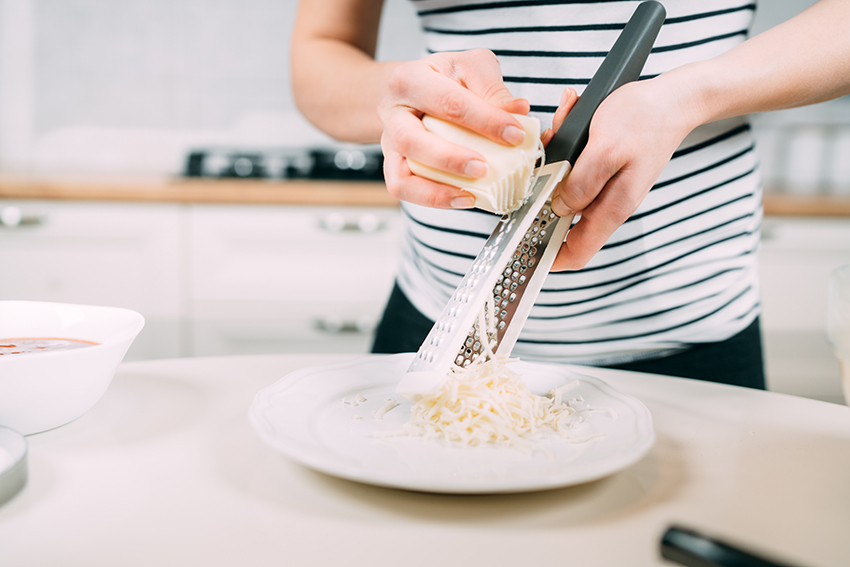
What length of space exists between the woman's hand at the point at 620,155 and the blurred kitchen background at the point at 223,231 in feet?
3.94

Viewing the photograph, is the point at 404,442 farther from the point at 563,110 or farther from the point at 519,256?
the point at 563,110

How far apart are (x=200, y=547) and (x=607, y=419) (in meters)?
0.30

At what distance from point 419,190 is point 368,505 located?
10.0 inches

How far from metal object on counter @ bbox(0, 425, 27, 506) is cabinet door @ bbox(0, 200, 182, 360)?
1.37 m

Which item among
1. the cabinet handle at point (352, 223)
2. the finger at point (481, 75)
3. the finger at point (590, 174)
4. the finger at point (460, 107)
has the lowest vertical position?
the cabinet handle at point (352, 223)

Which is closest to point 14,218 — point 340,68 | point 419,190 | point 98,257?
point 98,257

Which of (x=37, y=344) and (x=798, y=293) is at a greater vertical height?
(x=37, y=344)

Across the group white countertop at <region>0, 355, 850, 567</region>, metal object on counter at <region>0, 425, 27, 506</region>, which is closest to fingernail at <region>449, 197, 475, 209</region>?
white countertop at <region>0, 355, 850, 567</region>

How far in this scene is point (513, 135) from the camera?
0.46 metres

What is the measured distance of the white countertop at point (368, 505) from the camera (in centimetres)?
34

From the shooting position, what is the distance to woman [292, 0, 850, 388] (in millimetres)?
632

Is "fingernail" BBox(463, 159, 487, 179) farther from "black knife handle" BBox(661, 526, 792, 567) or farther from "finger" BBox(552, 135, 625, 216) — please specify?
"black knife handle" BBox(661, 526, 792, 567)

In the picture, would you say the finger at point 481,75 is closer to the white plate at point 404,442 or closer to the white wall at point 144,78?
the white plate at point 404,442

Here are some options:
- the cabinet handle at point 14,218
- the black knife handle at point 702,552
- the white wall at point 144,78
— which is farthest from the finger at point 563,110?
the white wall at point 144,78
